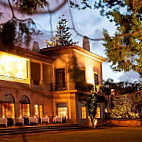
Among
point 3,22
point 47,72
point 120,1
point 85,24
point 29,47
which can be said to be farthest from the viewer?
point 47,72

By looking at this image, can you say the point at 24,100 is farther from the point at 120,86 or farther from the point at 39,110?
the point at 120,86

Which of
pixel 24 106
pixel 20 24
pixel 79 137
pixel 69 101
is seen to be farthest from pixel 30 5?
pixel 69 101

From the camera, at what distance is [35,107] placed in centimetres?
2486

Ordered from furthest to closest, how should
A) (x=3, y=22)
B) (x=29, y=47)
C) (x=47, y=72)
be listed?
(x=47, y=72), (x=29, y=47), (x=3, y=22)

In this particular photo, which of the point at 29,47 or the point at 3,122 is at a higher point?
the point at 29,47

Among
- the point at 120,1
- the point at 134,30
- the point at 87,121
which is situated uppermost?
the point at 120,1

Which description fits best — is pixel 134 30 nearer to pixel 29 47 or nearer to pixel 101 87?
pixel 29 47

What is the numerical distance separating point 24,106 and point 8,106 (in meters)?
1.66

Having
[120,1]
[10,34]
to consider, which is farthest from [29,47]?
[120,1]

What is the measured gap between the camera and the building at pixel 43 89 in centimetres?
2217

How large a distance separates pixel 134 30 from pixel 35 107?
1995 centimetres

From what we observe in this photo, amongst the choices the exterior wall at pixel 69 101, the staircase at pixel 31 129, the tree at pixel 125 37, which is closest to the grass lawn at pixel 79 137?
the staircase at pixel 31 129

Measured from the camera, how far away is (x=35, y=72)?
85.0 feet

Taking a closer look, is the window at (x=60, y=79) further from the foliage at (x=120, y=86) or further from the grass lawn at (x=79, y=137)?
the grass lawn at (x=79, y=137)
